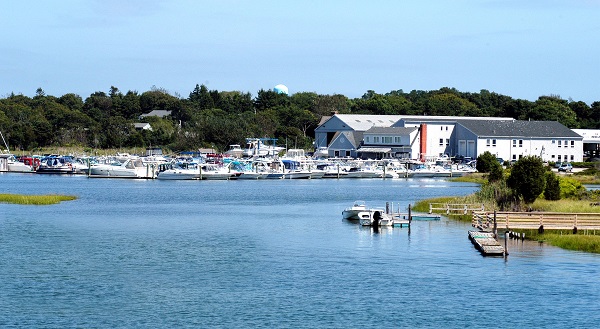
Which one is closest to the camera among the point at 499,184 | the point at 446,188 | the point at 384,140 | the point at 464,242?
the point at 464,242

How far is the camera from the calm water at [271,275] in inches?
1325

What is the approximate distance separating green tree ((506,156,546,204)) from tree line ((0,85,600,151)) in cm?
10510

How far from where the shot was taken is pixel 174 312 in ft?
112

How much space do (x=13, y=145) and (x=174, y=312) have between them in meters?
135

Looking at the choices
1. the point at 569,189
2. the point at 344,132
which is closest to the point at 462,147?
the point at 344,132

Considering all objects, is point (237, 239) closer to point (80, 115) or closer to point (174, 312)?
point (174, 312)

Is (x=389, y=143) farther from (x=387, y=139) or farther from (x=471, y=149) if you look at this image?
(x=471, y=149)

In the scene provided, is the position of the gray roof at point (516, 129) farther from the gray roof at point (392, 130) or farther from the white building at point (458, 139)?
the gray roof at point (392, 130)

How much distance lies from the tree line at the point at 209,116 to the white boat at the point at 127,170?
38797 millimetres

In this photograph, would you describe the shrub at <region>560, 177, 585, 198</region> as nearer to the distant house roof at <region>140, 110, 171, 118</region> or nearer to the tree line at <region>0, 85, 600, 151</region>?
the tree line at <region>0, 85, 600, 151</region>

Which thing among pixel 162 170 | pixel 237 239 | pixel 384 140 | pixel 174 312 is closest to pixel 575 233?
pixel 237 239

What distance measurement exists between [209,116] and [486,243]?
132m

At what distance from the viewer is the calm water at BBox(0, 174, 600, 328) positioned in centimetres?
3366

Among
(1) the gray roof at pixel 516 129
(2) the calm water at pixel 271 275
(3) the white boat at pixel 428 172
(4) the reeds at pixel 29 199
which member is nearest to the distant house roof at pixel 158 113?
(1) the gray roof at pixel 516 129
